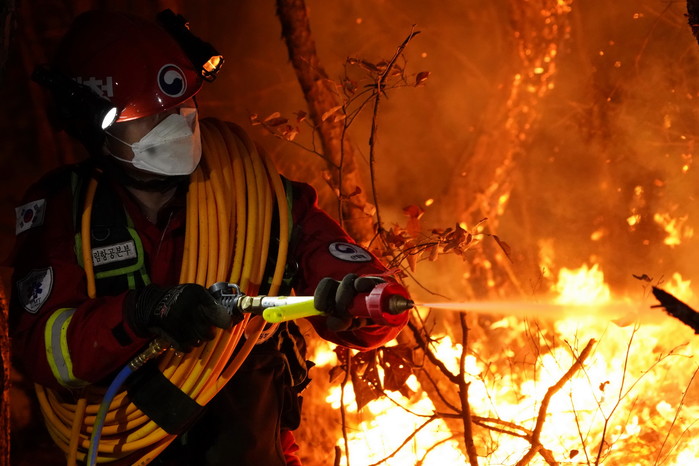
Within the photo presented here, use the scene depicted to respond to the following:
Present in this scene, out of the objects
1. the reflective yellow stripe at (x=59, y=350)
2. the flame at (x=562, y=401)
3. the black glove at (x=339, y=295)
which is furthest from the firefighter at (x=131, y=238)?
the flame at (x=562, y=401)

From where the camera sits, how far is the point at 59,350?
2.93 m

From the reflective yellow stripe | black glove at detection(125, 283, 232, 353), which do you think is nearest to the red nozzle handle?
black glove at detection(125, 283, 232, 353)

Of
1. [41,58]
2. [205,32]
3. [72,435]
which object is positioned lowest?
[72,435]

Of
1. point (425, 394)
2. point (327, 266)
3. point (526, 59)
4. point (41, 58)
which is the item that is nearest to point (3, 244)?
point (41, 58)

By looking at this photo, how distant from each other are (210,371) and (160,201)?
843 millimetres

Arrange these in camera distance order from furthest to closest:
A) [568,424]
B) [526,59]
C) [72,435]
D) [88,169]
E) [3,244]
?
[526,59] < [568,424] < [3,244] < [88,169] < [72,435]

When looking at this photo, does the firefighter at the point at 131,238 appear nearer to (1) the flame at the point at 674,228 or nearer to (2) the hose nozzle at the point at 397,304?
(2) the hose nozzle at the point at 397,304

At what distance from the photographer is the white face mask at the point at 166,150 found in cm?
318

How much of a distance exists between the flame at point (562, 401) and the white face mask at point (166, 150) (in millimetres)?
2543

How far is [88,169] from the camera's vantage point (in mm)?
3393

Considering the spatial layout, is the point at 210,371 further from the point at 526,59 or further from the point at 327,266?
the point at 526,59

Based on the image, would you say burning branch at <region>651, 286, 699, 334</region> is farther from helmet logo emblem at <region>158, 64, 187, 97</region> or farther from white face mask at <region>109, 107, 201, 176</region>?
helmet logo emblem at <region>158, 64, 187, 97</region>

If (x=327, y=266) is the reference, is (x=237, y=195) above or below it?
above

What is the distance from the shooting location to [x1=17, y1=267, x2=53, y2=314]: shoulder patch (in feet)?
10.1
